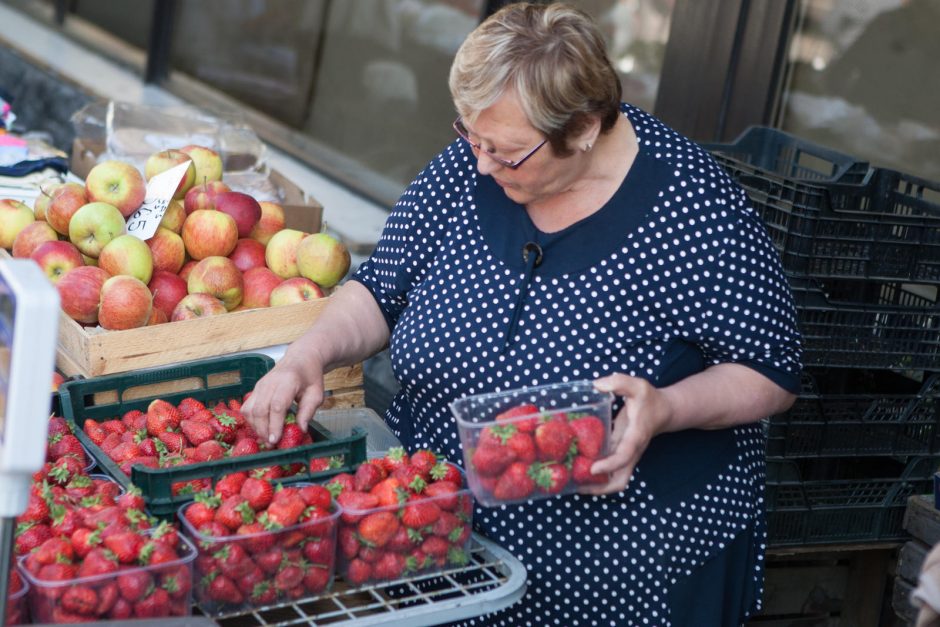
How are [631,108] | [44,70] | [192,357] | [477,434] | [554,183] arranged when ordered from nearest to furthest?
[477,434]
[554,183]
[631,108]
[192,357]
[44,70]

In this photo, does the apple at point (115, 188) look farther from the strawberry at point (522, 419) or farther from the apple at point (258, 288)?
the strawberry at point (522, 419)

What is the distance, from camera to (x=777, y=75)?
13.0 ft

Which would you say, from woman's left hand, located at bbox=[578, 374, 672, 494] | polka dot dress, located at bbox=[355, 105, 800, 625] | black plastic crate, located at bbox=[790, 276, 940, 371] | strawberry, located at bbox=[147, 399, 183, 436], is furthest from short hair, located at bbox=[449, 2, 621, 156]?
black plastic crate, located at bbox=[790, 276, 940, 371]

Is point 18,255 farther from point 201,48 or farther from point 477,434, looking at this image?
point 201,48

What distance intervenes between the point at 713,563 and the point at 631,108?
934 mm

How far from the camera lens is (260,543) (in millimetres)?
1869

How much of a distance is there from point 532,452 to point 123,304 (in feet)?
4.52

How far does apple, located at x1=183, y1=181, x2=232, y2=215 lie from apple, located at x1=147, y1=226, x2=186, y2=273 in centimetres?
17

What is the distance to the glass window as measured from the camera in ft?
11.9

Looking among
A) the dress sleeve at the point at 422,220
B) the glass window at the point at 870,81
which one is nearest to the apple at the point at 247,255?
the dress sleeve at the point at 422,220

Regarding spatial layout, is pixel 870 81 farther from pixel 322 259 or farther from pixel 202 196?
pixel 202 196

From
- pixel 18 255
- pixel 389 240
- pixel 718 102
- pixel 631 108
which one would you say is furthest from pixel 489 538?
pixel 718 102

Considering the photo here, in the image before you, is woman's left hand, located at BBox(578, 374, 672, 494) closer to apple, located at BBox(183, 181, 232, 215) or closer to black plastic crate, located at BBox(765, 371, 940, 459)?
black plastic crate, located at BBox(765, 371, 940, 459)

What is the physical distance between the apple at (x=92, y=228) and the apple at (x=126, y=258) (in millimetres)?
75
